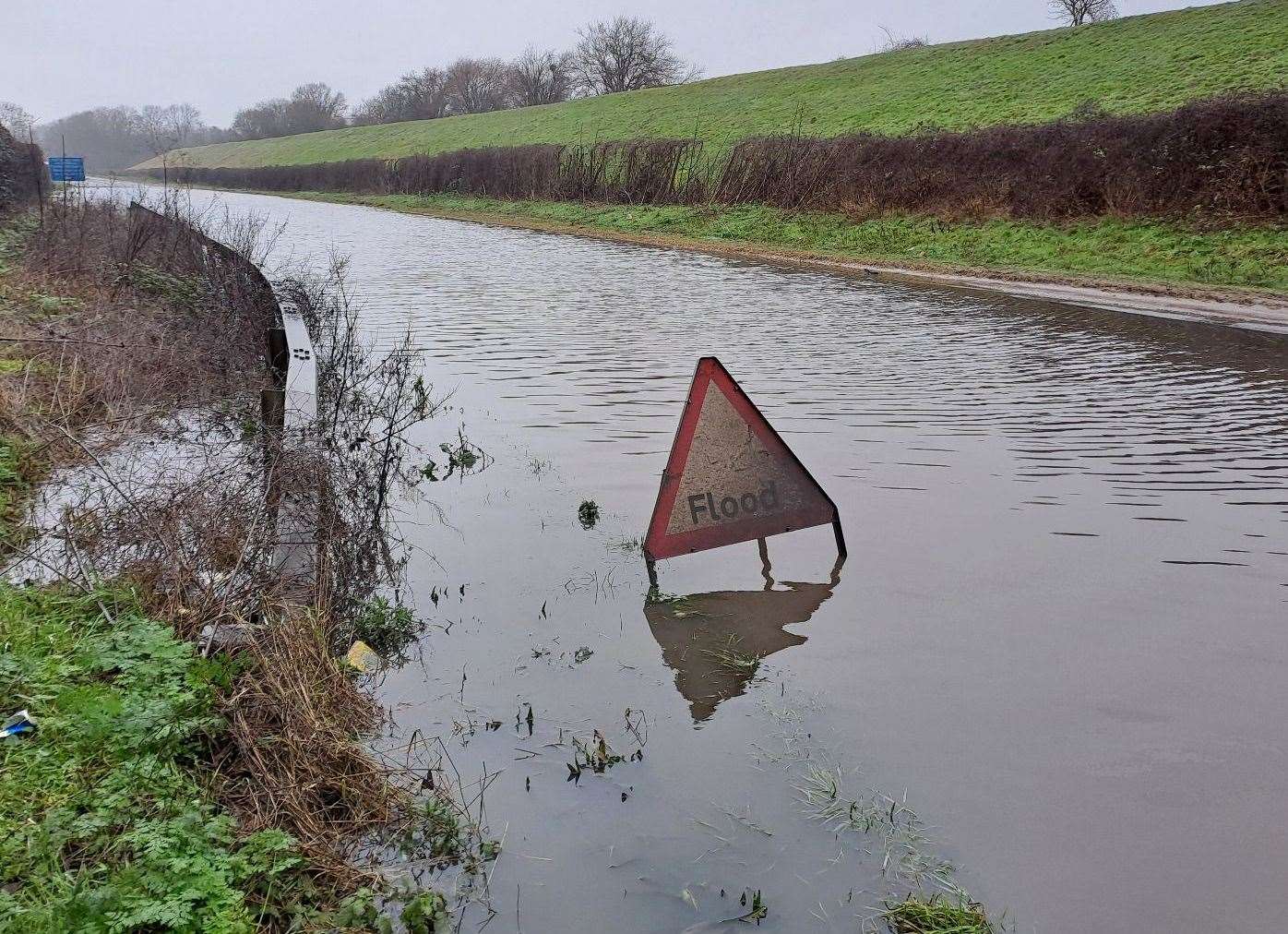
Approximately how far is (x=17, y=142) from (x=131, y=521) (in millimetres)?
21818

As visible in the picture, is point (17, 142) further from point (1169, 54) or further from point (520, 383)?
point (1169, 54)

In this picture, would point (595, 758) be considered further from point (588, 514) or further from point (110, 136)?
→ point (110, 136)

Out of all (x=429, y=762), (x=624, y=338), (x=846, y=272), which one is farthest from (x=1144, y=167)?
(x=429, y=762)

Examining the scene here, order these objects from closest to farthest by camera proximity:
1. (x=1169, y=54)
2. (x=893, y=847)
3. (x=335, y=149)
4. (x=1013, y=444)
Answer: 1. (x=893, y=847)
2. (x=1013, y=444)
3. (x=1169, y=54)
4. (x=335, y=149)

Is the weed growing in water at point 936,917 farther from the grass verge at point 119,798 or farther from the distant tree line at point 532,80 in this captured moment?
the distant tree line at point 532,80

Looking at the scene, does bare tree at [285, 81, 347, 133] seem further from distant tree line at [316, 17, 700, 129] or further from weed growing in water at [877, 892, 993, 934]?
weed growing in water at [877, 892, 993, 934]

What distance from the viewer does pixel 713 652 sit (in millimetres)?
5250

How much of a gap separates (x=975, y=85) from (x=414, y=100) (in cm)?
8825

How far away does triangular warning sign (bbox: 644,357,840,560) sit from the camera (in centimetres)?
579

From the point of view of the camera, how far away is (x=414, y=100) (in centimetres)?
11438

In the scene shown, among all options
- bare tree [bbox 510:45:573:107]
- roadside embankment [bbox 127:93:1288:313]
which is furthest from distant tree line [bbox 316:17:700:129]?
roadside embankment [bbox 127:93:1288:313]

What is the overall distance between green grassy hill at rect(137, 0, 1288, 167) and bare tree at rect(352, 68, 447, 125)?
51.7 metres

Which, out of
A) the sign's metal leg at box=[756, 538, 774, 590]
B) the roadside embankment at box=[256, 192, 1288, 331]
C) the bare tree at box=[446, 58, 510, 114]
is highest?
the bare tree at box=[446, 58, 510, 114]

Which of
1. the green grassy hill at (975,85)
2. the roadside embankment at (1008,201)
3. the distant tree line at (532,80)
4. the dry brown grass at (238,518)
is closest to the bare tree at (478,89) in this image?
the distant tree line at (532,80)
